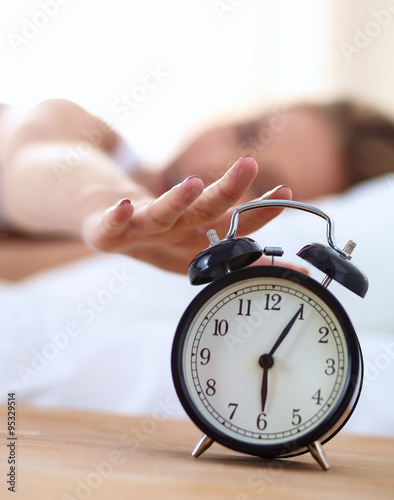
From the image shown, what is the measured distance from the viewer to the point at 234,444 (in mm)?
713

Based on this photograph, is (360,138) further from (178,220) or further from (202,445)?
(202,445)

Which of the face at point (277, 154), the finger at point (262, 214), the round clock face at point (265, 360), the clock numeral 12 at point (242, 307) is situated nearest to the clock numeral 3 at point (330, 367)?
the round clock face at point (265, 360)

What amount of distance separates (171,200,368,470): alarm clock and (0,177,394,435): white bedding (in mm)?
702

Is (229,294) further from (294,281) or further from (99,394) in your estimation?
(99,394)

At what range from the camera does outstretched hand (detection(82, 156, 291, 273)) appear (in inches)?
31.4

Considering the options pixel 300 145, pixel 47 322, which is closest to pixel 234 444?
pixel 47 322

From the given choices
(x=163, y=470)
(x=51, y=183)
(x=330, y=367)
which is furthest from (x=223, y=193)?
(x=51, y=183)

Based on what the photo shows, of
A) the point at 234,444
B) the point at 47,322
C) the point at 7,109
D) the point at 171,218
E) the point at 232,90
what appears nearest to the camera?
the point at 234,444

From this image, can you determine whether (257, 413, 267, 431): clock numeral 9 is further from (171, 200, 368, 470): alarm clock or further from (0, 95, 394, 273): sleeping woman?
(0, 95, 394, 273): sleeping woman

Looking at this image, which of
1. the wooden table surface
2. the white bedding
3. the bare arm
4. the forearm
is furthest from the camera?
the forearm

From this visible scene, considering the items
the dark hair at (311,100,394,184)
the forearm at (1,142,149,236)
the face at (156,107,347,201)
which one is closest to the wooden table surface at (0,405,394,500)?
the forearm at (1,142,149,236)

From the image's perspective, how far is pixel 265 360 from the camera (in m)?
0.73

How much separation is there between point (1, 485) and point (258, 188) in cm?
214

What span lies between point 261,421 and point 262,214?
32cm
